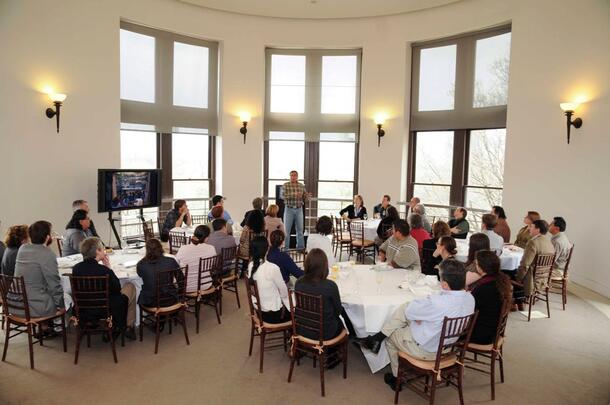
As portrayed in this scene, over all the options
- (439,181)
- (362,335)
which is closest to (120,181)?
(362,335)

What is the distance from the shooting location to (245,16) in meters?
10.6

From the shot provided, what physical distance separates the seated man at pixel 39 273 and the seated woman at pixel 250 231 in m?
2.58

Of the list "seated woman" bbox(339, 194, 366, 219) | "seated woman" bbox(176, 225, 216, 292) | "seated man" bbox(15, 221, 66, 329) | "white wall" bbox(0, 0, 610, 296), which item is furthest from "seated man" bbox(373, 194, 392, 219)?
"seated man" bbox(15, 221, 66, 329)

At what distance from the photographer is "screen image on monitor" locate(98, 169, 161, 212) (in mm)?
8273

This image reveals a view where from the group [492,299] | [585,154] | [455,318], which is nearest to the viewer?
[455,318]

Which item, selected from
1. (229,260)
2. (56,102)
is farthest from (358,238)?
(56,102)

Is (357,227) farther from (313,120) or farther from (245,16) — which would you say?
(245,16)

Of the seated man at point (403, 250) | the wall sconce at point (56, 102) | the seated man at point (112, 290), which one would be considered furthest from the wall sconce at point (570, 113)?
the wall sconce at point (56, 102)

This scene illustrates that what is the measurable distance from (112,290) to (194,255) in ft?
3.38

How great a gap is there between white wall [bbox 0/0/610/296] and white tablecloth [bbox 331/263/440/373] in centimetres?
419

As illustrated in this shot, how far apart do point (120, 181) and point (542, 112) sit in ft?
25.3

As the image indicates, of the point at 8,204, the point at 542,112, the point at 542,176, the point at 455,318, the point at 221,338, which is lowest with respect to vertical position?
the point at 221,338

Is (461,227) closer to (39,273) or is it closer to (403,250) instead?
(403,250)

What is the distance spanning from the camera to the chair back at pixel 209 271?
5355 millimetres
